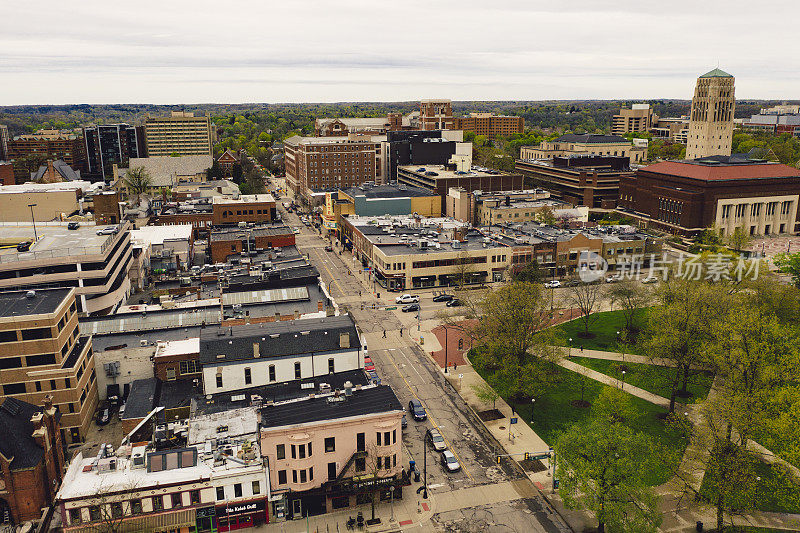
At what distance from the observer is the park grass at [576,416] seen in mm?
62938

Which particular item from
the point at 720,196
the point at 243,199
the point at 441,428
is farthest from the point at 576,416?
the point at 720,196

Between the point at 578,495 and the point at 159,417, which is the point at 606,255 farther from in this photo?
the point at 159,417

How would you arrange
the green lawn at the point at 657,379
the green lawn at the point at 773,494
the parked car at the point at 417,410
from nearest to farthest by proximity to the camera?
the green lawn at the point at 773,494
the parked car at the point at 417,410
the green lawn at the point at 657,379

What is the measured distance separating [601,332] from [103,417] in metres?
74.5

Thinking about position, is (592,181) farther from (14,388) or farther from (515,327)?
(14,388)

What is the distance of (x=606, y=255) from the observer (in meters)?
132

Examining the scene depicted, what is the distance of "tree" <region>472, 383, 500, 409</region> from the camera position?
226 ft

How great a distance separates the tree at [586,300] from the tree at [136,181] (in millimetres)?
142473

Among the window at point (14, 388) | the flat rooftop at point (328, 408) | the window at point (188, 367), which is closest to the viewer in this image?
the flat rooftop at point (328, 408)

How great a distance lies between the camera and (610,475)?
155ft

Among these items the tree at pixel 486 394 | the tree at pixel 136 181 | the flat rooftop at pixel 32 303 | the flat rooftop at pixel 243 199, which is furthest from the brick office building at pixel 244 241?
the tree at pixel 136 181

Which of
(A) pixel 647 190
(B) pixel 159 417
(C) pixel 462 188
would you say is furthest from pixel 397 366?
(A) pixel 647 190

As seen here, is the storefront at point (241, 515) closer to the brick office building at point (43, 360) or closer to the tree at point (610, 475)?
the brick office building at point (43, 360)

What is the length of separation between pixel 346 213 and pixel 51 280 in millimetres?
89533
